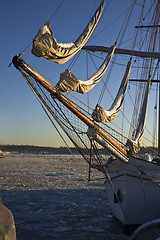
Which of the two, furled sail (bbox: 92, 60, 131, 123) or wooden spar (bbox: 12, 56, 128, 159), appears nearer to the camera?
wooden spar (bbox: 12, 56, 128, 159)

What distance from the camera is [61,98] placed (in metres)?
8.80

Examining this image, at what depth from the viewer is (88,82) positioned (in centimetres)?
1001

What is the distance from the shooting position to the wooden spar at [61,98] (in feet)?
26.0

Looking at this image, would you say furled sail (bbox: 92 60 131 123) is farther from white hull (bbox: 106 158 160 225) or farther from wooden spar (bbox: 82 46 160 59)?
wooden spar (bbox: 82 46 160 59)

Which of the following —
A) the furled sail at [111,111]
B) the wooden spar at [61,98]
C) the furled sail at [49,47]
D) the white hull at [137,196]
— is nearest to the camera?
the furled sail at [49,47]

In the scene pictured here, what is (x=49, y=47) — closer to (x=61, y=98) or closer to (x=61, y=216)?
(x=61, y=98)

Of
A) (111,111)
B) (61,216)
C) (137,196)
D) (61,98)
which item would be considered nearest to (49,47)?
(61,98)

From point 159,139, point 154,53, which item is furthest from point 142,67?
point 159,139

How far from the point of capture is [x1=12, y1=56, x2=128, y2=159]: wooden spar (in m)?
7.94

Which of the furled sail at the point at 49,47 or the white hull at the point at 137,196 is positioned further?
the white hull at the point at 137,196

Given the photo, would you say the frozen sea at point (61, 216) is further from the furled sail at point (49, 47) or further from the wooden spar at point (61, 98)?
the furled sail at point (49, 47)

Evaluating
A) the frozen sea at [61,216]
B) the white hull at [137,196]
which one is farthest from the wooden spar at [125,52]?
the white hull at [137,196]

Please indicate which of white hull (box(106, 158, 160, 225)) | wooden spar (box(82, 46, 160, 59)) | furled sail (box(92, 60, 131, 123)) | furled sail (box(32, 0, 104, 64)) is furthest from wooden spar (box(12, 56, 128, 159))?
wooden spar (box(82, 46, 160, 59))

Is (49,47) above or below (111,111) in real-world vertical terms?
above
